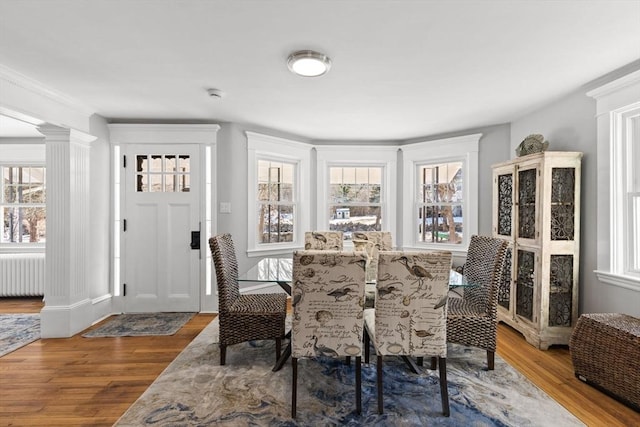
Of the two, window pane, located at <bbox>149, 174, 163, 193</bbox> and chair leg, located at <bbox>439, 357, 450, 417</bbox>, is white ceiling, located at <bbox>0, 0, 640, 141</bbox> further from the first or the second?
chair leg, located at <bbox>439, 357, 450, 417</bbox>

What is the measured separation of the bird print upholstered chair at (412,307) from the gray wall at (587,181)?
1.72 metres

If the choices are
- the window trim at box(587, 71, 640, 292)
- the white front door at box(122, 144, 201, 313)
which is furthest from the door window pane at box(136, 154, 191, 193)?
the window trim at box(587, 71, 640, 292)

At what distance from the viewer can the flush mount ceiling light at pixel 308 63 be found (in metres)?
2.09

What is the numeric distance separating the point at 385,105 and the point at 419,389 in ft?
8.31

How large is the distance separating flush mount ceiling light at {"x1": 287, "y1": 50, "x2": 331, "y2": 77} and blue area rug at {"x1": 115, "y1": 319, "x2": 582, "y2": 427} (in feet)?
7.40

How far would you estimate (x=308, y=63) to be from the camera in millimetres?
2172

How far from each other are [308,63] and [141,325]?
313 centimetres

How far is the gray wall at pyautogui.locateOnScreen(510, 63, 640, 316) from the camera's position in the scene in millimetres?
2510

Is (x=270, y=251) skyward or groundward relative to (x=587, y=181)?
groundward

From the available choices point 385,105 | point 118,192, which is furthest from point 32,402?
point 385,105

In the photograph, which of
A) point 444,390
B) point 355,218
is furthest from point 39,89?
point 444,390

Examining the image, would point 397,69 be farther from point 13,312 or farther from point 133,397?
point 13,312

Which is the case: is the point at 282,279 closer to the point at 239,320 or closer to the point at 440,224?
the point at 239,320

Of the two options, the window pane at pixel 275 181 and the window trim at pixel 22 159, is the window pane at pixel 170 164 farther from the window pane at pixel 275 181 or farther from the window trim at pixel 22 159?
the window trim at pixel 22 159
